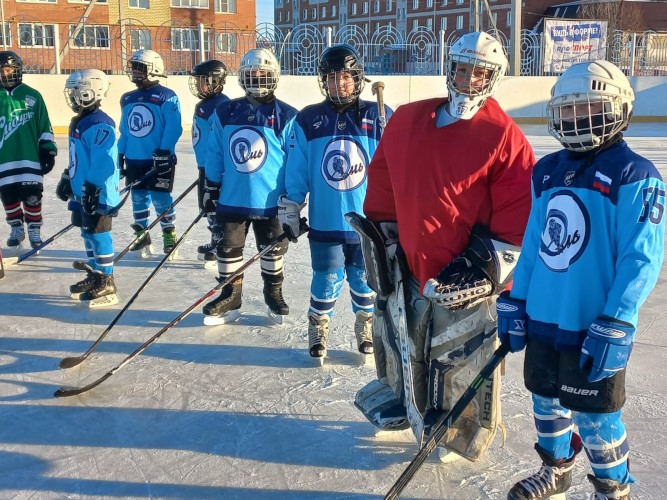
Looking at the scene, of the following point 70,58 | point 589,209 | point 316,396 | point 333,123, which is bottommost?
point 316,396

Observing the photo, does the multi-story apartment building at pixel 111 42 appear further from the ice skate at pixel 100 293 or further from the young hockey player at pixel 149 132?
the ice skate at pixel 100 293

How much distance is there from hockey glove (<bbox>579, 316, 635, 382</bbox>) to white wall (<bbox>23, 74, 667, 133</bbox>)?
11.2m

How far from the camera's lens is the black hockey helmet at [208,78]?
5.33 m

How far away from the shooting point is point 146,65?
5.32 m

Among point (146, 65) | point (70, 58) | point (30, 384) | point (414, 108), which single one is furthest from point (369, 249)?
point (70, 58)

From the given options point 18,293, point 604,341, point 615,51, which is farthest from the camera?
point 615,51

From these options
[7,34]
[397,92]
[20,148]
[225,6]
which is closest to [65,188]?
[20,148]

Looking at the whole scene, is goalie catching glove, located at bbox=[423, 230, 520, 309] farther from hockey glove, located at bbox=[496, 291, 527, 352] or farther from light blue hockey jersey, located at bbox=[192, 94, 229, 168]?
light blue hockey jersey, located at bbox=[192, 94, 229, 168]

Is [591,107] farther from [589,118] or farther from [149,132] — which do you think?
[149,132]

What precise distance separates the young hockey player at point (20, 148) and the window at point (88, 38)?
737 centimetres

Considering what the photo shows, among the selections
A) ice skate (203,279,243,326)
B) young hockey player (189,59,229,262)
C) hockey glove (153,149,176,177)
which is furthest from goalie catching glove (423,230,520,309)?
hockey glove (153,149,176,177)

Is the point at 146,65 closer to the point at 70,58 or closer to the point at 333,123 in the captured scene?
the point at 333,123

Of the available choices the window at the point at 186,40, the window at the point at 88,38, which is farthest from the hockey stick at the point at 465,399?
the window at the point at 186,40

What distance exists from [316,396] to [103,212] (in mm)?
1986
